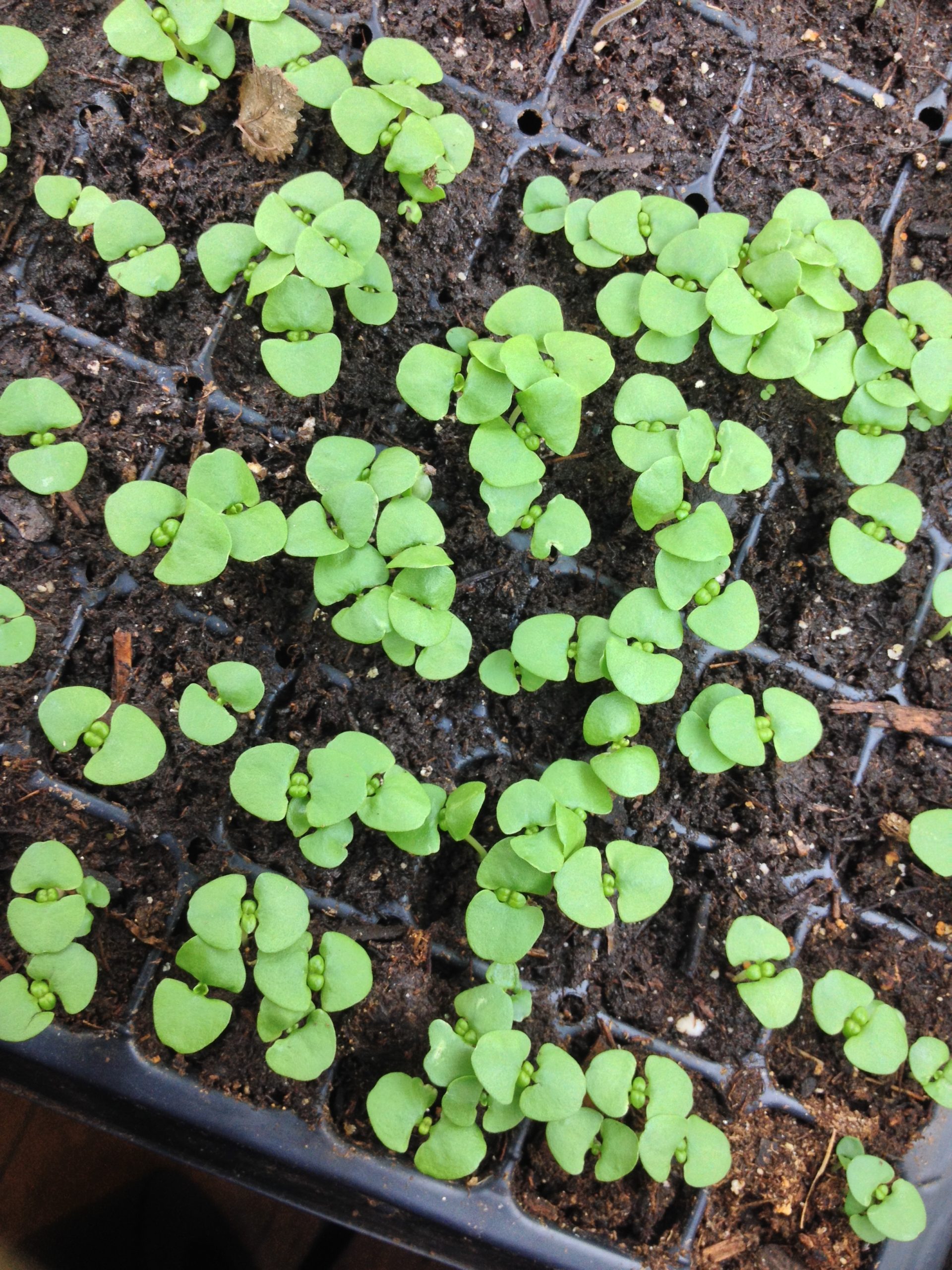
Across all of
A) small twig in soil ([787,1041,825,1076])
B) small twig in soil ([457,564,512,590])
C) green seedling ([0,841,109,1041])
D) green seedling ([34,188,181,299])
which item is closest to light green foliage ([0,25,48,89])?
green seedling ([34,188,181,299])

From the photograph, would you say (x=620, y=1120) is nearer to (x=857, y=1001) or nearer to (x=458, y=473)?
(x=857, y=1001)

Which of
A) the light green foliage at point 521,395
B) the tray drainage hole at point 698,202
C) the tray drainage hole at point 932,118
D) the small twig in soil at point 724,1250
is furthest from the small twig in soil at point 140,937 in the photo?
the tray drainage hole at point 932,118

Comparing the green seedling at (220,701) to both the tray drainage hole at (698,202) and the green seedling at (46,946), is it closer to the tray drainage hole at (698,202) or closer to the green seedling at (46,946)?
the green seedling at (46,946)

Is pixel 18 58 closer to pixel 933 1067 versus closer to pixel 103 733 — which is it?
pixel 103 733

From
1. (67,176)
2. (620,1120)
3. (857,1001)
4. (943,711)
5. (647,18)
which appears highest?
(647,18)

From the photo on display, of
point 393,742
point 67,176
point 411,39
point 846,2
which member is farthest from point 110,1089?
point 846,2

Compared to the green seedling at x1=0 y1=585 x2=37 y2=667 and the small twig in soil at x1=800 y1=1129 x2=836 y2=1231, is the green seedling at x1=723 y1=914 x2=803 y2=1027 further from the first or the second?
the green seedling at x1=0 y1=585 x2=37 y2=667
